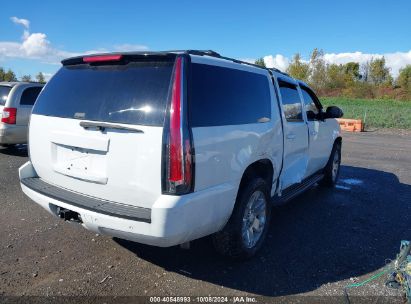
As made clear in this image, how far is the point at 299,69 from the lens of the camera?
7675 cm

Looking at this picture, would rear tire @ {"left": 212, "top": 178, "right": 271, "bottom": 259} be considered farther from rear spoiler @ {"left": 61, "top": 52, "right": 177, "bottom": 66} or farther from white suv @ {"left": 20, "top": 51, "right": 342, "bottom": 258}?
rear spoiler @ {"left": 61, "top": 52, "right": 177, "bottom": 66}

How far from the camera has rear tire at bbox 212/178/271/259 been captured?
3518 mm

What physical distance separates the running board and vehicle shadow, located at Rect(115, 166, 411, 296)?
0.39 m

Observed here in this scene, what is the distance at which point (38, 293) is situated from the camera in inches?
122

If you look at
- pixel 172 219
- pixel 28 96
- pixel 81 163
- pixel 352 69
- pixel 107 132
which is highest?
pixel 352 69

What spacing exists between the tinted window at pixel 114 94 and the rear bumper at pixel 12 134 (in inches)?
221

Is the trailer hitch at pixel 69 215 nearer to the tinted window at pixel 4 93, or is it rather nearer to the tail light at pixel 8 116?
the tail light at pixel 8 116

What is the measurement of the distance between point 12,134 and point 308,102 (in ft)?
21.6

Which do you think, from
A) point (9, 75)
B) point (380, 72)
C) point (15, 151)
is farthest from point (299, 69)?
point (15, 151)

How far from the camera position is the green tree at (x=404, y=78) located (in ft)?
269

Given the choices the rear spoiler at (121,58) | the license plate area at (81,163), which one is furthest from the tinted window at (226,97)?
the license plate area at (81,163)

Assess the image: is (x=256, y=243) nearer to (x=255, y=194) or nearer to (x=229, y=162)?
(x=255, y=194)

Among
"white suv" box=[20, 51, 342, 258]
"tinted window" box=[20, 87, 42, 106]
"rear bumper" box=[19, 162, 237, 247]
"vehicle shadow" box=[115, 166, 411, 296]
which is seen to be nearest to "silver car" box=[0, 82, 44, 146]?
"tinted window" box=[20, 87, 42, 106]

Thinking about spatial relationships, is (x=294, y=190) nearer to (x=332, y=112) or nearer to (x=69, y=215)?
(x=332, y=112)
